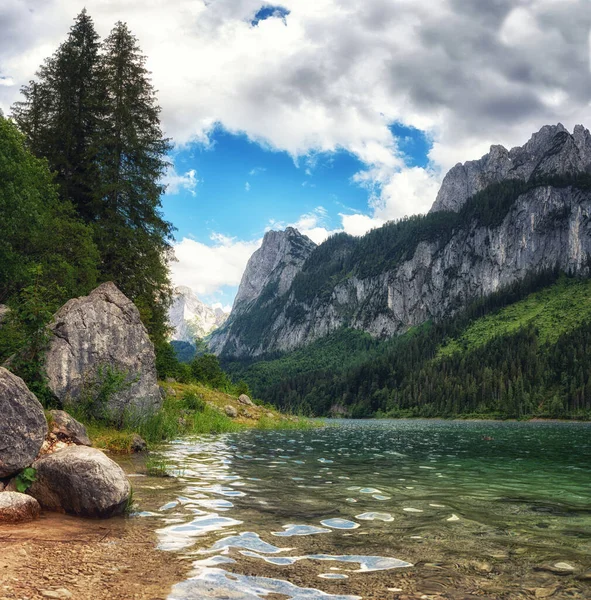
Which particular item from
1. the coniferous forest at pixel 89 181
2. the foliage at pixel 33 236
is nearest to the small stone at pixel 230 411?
the coniferous forest at pixel 89 181

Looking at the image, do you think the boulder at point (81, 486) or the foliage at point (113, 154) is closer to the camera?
the boulder at point (81, 486)

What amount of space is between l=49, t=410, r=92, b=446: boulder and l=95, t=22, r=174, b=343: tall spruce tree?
18125 mm

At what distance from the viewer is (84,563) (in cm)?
674

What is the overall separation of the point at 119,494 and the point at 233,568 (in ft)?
13.3

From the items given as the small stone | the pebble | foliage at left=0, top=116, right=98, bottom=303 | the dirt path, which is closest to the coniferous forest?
foliage at left=0, top=116, right=98, bottom=303

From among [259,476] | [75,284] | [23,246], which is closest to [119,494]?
[259,476]

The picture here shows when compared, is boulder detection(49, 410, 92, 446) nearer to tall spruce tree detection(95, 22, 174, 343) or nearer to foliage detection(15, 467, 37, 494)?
foliage detection(15, 467, 37, 494)

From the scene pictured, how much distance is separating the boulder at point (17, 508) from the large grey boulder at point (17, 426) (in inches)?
42.2

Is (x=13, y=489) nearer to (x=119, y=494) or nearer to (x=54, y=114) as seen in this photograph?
(x=119, y=494)

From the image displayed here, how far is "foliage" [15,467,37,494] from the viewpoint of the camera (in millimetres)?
10141

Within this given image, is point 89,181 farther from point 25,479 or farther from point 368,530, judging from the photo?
point 368,530

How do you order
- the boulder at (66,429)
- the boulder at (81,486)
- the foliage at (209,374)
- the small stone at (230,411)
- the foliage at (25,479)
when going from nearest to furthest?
the boulder at (81,486), the foliage at (25,479), the boulder at (66,429), the small stone at (230,411), the foliage at (209,374)

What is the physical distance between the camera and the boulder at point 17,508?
29.2 ft

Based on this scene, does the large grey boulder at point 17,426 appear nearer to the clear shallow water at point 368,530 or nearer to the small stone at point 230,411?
the clear shallow water at point 368,530
